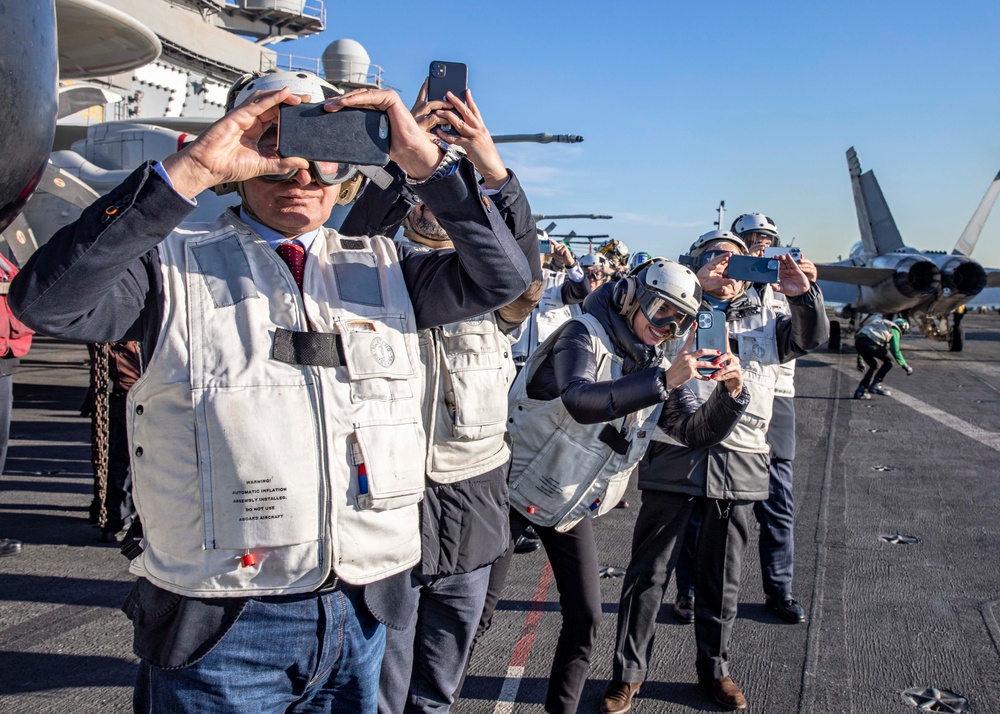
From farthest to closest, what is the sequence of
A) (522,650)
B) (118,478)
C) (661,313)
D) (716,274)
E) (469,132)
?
(118,478)
(522,650)
(716,274)
(661,313)
(469,132)

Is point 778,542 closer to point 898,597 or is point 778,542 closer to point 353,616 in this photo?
point 898,597

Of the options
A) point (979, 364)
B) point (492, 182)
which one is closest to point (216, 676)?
point (492, 182)

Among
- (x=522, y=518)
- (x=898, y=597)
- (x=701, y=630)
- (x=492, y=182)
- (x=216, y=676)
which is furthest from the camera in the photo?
(x=898, y=597)

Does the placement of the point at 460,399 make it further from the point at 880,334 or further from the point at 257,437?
the point at 880,334

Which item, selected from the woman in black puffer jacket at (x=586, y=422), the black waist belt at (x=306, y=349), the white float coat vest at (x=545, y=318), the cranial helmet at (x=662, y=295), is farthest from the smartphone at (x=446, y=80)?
the white float coat vest at (x=545, y=318)

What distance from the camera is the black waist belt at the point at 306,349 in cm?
175

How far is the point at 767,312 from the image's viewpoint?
15.6 ft

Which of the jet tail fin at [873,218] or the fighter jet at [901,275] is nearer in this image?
the fighter jet at [901,275]

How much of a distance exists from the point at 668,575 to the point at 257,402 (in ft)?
9.26

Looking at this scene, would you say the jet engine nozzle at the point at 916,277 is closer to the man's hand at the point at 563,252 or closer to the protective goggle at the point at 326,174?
the man's hand at the point at 563,252

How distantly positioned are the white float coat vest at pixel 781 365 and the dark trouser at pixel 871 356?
1037 cm

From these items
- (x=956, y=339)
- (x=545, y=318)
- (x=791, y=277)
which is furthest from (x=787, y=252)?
(x=956, y=339)

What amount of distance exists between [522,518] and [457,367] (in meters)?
1.12

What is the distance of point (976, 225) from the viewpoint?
990 inches
